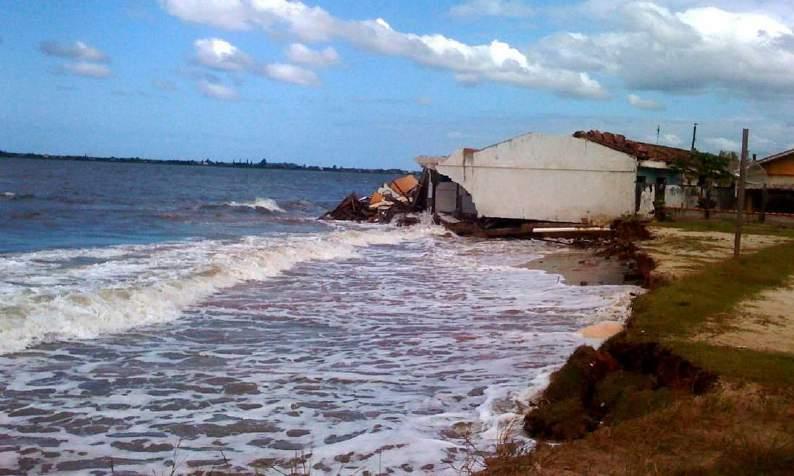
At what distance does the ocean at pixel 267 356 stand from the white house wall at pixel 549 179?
39.4 feet

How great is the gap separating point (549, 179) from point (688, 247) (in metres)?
13.7

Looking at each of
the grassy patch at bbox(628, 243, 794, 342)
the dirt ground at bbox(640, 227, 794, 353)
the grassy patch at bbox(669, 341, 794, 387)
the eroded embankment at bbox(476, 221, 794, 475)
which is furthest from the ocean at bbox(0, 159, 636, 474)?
the dirt ground at bbox(640, 227, 794, 353)

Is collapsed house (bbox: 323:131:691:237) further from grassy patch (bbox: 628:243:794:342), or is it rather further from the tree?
grassy patch (bbox: 628:243:794:342)

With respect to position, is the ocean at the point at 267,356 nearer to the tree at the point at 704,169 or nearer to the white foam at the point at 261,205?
the tree at the point at 704,169

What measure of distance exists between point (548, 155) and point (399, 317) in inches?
884

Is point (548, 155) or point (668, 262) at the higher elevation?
point (548, 155)

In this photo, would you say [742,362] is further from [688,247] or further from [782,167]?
[782,167]

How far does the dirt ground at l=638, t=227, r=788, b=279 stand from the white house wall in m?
→ 5.58

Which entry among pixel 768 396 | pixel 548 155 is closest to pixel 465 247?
pixel 548 155

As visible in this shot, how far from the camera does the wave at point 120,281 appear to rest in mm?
12750

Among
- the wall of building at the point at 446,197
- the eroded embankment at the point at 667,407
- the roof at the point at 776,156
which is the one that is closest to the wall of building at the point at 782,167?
the roof at the point at 776,156

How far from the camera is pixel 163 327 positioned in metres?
13.6

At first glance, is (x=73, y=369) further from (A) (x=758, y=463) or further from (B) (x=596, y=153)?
(B) (x=596, y=153)

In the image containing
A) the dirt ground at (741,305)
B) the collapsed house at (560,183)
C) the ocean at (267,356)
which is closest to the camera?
the ocean at (267,356)
